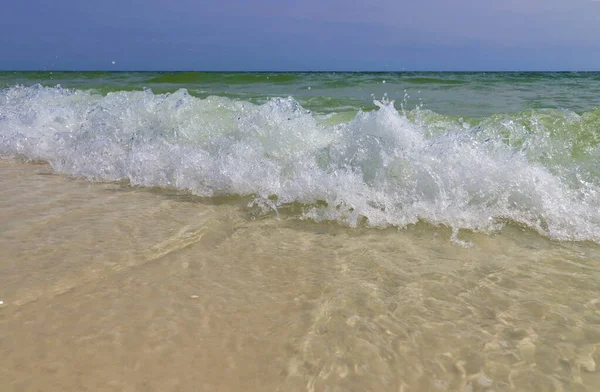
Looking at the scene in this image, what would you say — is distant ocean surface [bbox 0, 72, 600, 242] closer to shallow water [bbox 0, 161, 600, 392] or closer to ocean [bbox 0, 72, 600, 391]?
ocean [bbox 0, 72, 600, 391]

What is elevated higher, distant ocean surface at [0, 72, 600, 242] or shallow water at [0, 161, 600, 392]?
→ distant ocean surface at [0, 72, 600, 242]

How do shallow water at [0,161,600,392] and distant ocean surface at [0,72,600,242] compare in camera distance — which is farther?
distant ocean surface at [0,72,600,242]

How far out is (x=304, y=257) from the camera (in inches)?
94.3

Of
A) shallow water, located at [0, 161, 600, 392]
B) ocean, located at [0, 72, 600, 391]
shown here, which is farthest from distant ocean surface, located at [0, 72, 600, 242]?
shallow water, located at [0, 161, 600, 392]

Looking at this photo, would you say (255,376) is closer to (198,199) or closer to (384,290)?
(384,290)

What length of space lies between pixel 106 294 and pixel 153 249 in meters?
0.50

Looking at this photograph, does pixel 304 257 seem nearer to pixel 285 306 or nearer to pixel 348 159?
pixel 285 306

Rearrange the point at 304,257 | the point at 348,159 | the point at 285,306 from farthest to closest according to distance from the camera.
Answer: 1. the point at 348,159
2. the point at 304,257
3. the point at 285,306

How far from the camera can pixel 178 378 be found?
4.71ft

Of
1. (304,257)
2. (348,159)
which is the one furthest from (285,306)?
(348,159)

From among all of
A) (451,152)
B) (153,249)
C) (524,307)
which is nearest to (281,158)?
(451,152)

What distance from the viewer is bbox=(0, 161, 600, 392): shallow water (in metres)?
A: 1.48

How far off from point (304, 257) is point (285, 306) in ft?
1.73

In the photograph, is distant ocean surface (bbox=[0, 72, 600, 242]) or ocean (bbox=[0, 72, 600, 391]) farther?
distant ocean surface (bbox=[0, 72, 600, 242])
